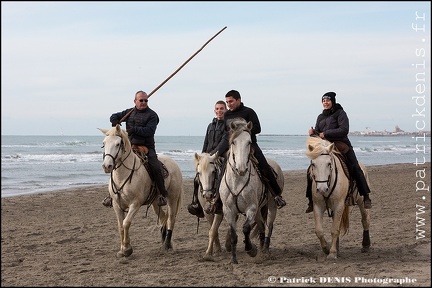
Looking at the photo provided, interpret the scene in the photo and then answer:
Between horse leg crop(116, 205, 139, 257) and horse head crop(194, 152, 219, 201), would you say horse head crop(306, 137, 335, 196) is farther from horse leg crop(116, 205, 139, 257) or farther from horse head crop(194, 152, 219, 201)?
horse leg crop(116, 205, 139, 257)

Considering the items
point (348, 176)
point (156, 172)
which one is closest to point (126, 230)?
point (156, 172)

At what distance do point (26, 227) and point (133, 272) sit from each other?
16.7 feet

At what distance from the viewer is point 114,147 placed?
754 centimetres

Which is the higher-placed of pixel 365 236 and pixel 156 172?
pixel 156 172

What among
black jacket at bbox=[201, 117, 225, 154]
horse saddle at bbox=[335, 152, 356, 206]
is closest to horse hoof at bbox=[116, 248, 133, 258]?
black jacket at bbox=[201, 117, 225, 154]

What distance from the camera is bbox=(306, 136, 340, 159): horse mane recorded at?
7540 millimetres

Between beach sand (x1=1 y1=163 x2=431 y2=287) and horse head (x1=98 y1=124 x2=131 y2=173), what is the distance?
1.46m

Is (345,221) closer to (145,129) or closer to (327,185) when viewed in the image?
(327,185)

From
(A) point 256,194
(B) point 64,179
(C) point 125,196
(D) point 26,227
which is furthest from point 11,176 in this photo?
(A) point 256,194

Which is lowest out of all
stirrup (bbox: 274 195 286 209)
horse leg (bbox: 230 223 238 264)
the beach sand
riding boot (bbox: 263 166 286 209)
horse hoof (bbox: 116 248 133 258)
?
the beach sand

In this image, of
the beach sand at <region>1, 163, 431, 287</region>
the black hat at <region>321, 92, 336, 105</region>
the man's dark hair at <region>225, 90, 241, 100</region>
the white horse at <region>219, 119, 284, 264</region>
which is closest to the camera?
the beach sand at <region>1, 163, 431, 287</region>

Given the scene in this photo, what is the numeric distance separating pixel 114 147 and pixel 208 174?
1.38 meters

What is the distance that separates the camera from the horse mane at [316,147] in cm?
754

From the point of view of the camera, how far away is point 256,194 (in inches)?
293
